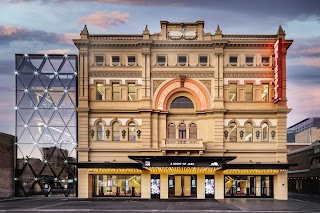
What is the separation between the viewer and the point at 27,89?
163 ft

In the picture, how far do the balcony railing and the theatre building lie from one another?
1.04 m

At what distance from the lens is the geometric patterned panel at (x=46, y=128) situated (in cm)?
4906

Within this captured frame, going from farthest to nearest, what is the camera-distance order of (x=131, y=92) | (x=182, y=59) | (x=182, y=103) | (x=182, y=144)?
(x=182, y=103) → (x=182, y=59) → (x=131, y=92) → (x=182, y=144)

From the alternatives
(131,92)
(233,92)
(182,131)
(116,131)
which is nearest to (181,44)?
(131,92)

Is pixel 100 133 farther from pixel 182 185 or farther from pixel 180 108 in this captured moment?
pixel 182 185

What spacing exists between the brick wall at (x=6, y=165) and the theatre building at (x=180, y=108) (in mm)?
8888

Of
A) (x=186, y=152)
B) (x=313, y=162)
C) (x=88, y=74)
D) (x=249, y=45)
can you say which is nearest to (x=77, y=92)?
(x=88, y=74)

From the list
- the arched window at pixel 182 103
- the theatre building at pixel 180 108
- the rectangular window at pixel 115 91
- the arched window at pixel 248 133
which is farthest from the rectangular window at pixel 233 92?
the rectangular window at pixel 115 91

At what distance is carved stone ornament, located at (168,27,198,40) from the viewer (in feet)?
161

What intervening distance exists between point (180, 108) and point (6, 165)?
22687 millimetres

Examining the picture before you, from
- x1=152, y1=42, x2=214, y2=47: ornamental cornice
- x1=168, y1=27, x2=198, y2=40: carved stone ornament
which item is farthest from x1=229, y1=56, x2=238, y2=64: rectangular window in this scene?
x1=168, y1=27, x2=198, y2=40: carved stone ornament

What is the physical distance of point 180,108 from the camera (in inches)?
1935

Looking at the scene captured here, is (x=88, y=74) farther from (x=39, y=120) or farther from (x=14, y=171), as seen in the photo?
(x=14, y=171)

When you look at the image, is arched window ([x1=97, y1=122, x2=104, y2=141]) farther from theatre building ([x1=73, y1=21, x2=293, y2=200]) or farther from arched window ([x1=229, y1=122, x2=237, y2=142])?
arched window ([x1=229, y1=122, x2=237, y2=142])
